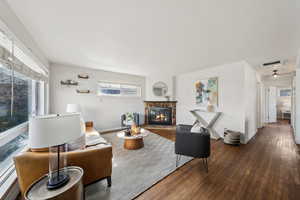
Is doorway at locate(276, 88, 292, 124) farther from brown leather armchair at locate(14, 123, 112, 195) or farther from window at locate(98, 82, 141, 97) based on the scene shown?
brown leather armchair at locate(14, 123, 112, 195)

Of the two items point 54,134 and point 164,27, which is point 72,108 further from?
point 164,27

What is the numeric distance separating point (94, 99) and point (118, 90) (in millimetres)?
1060

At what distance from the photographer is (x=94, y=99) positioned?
4461 mm

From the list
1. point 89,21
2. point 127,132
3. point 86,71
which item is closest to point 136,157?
point 127,132

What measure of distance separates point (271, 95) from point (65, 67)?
9.79 m

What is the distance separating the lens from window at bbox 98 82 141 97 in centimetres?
469

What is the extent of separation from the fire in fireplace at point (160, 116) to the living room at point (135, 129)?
72.9 inches

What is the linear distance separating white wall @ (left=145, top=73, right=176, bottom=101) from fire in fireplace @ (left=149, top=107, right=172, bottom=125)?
0.51 metres

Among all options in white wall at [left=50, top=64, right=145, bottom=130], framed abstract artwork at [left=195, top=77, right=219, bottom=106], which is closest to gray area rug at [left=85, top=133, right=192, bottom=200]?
white wall at [left=50, top=64, right=145, bottom=130]

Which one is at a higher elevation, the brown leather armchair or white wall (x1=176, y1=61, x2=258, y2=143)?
white wall (x1=176, y1=61, x2=258, y2=143)

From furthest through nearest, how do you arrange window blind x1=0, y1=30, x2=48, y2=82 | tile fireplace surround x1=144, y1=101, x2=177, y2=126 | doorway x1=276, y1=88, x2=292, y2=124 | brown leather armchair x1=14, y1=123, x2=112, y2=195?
doorway x1=276, y1=88, x2=292, y2=124 < tile fireplace surround x1=144, y1=101, x2=177, y2=126 < window blind x1=0, y1=30, x2=48, y2=82 < brown leather armchair x1=14, y1=123, x2=112, y2=195

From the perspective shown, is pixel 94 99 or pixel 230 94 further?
pixel 94 99

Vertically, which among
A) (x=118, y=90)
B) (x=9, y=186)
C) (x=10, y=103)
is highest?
(x=118, y=90)

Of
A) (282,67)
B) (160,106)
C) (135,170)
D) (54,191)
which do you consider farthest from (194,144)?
(282,67)
